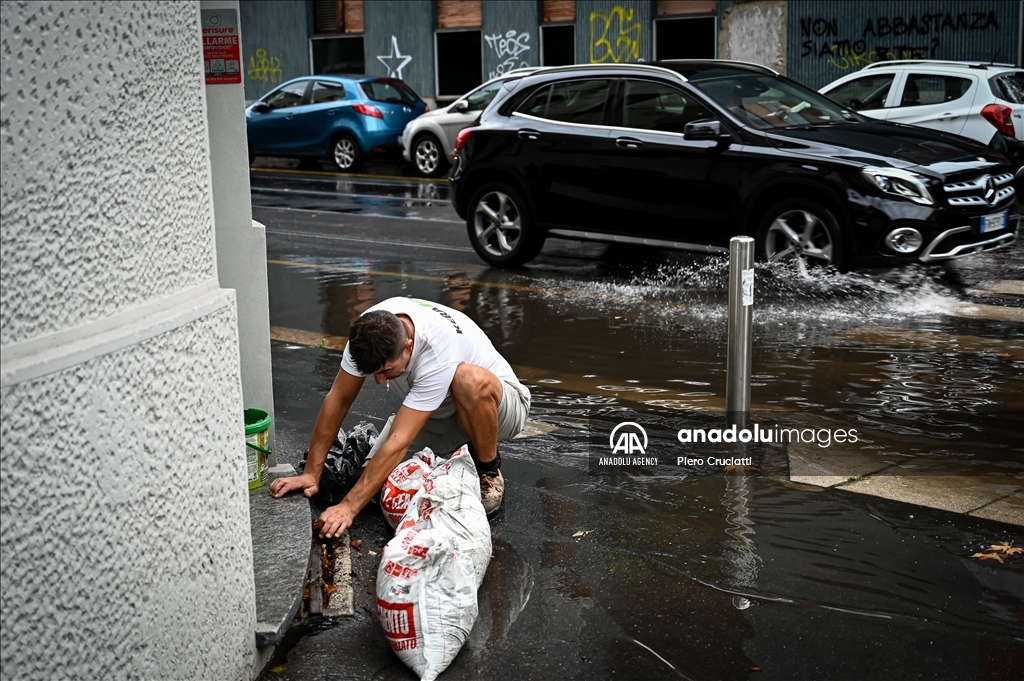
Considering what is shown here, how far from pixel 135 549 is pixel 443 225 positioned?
10888 mm

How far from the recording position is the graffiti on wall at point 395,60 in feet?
84.9

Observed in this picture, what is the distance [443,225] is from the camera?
45.2ft

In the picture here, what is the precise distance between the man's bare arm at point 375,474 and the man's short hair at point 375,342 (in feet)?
0.83

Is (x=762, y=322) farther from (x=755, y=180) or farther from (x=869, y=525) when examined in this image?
(x=869, y=525)

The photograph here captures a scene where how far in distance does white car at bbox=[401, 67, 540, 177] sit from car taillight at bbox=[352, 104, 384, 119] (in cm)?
99

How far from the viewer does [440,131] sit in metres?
18.8

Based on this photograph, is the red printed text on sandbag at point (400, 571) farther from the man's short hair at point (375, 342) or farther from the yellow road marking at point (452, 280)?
the yellow road marking at point (452, 280)

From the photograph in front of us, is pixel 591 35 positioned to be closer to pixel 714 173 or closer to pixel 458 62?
pixel 458 62

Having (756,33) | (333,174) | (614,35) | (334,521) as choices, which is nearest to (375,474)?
(334,521)

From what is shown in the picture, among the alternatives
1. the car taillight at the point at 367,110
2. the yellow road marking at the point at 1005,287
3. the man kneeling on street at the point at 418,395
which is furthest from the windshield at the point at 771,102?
the car taillight at the point at 367,110

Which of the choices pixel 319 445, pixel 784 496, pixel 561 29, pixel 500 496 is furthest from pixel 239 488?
pixel 561 29

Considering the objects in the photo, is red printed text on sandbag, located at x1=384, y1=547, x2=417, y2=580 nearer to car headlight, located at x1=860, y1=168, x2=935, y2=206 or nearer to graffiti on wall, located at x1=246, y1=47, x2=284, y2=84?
car headlight, located at x1=860, y1=168, x2=935, y2=206

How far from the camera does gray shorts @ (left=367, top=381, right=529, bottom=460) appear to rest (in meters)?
5.16

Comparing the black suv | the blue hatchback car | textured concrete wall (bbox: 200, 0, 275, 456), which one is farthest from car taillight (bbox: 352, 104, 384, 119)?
textured concrete wall (bbox: 200, 0, 275, 456)
